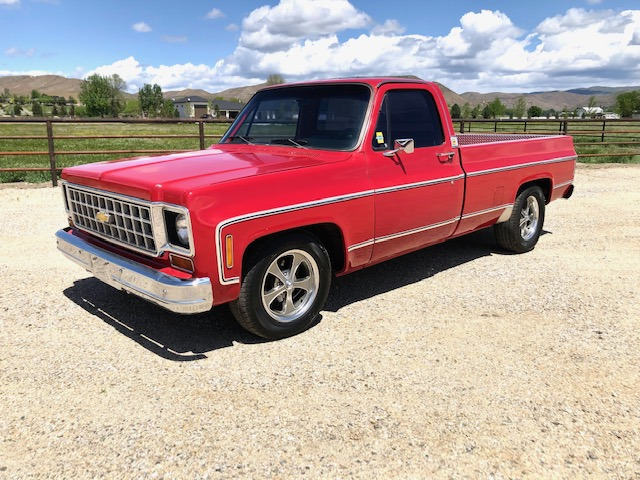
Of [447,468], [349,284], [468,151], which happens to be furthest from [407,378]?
[468,151]

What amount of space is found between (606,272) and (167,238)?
446 cm

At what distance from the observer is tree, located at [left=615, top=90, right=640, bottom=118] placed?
10767 centimetres

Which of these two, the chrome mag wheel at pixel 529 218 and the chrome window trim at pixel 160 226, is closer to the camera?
the chrome window trim at pixel 160 226

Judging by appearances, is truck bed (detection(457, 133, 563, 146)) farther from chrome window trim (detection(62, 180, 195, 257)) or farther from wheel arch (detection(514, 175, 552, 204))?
chrome window trim (detection(62, 180, 195, 257))

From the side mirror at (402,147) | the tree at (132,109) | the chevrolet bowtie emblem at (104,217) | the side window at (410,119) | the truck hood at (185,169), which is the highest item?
the tree at (132,109)

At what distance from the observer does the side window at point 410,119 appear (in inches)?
168

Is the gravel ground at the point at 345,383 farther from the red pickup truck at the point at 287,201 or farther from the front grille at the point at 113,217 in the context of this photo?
the front grille at the point at 113,217

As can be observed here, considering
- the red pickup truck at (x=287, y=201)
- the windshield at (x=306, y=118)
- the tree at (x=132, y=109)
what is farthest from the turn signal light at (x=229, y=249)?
the tree at (x=132, y=109)

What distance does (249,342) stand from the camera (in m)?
3.81

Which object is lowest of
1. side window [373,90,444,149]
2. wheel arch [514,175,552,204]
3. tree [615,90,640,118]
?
wheel arch [514,175,552,204]

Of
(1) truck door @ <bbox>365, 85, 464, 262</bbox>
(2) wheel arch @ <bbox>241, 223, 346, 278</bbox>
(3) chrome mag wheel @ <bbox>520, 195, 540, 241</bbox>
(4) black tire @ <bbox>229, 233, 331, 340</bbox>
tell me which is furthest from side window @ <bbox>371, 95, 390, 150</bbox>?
(3) chrome mag wheel @ <bbox>520, 195, 540, 241</bbox>

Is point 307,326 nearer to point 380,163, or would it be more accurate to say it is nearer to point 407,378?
point 407,378

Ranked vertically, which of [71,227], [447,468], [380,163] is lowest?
[447,468]

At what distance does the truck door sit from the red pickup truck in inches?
0.5
